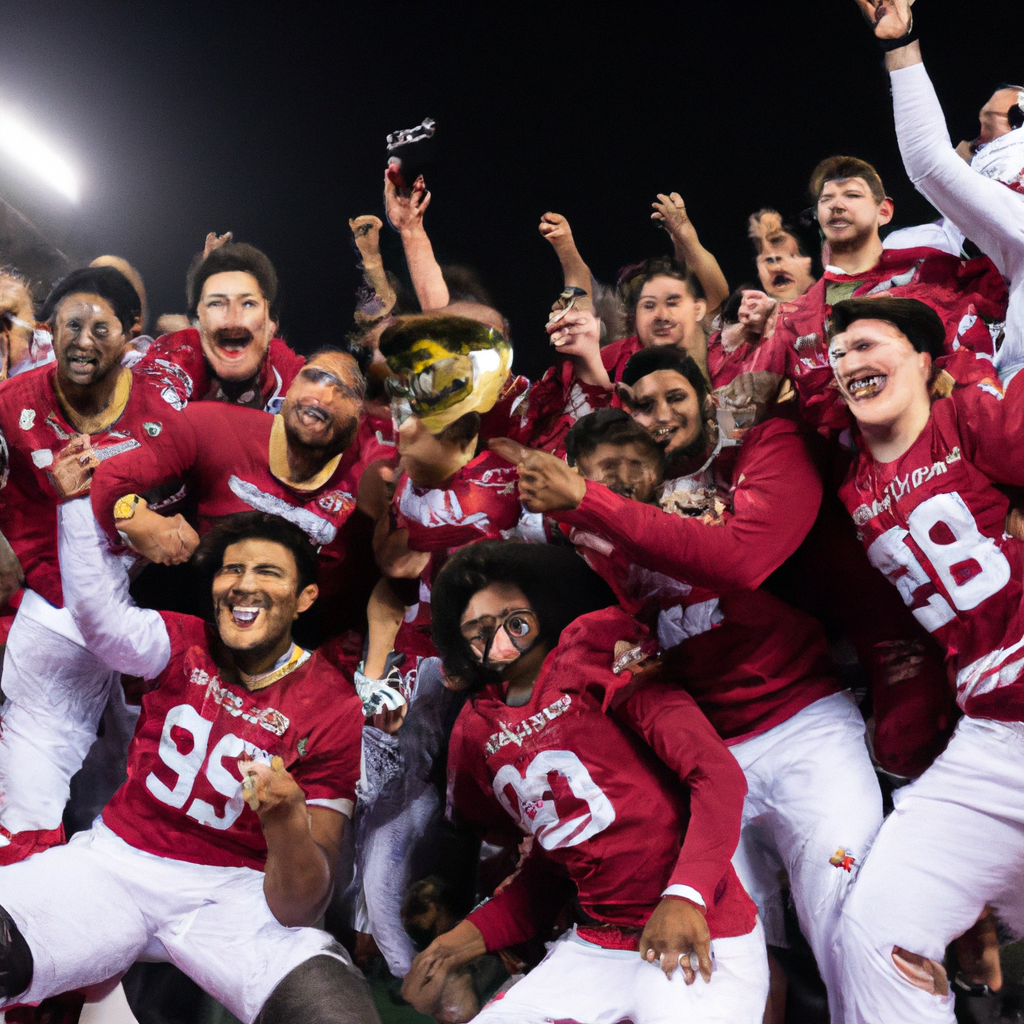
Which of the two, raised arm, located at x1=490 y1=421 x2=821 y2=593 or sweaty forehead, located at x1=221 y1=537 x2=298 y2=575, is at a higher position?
sweaty forehead, located at x1=221 y1=537 x2=298 y2=575

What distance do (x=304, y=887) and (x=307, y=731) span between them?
0.30 m

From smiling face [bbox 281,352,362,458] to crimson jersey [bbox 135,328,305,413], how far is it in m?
0.10

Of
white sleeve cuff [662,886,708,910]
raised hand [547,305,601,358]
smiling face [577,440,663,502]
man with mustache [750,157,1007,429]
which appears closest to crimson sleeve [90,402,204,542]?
raised hand [547,305,601,358]

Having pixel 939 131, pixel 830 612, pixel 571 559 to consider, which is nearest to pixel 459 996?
pixel 571 559

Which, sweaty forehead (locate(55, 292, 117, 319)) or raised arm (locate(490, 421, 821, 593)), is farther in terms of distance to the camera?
sweaty forehead (locate(55, 292, 117, 319))

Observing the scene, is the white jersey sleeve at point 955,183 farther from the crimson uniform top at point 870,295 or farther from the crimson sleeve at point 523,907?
the crimson sleeve at point 523,907

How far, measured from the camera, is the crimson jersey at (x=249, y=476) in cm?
203

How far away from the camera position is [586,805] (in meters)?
1.62

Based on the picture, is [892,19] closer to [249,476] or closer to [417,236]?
[417,236]

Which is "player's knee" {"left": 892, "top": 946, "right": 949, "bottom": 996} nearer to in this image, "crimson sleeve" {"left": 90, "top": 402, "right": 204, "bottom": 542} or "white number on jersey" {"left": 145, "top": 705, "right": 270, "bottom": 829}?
"white number on jersey" {"left": 145, "top": 705, "right": 270, "bottom": 829}

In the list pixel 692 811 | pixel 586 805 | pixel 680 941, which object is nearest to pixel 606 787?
pixel 586 805

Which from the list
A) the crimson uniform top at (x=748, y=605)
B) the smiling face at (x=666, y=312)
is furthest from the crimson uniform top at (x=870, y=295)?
the smiling face at (x=666, y=312)

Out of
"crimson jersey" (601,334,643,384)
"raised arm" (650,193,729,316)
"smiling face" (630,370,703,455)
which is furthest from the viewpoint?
"raised arm" (650,193,729,316)

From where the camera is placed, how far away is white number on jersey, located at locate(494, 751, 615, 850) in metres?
1.62
